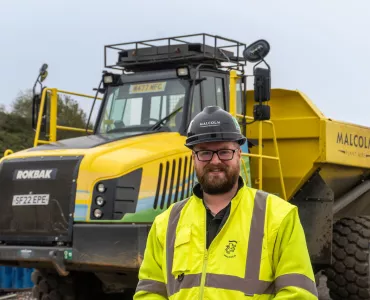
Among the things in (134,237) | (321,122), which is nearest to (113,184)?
(134,237)

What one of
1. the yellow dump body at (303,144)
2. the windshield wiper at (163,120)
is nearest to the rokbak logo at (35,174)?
the windshield wiper at (163,120)

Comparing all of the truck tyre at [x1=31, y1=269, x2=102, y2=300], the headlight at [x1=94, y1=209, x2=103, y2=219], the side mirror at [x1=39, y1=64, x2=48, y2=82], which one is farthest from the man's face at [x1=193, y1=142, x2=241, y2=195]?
the side mirror at [x1=39, y1=64, x2=48, y2=82]

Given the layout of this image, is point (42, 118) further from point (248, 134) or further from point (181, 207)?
point (181, 207)

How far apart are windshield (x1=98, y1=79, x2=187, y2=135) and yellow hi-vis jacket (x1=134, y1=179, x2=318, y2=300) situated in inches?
196

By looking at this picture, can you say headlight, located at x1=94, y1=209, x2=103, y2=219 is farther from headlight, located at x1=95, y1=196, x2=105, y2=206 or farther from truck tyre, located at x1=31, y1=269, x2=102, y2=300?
truck tyre, located at x1=31, y1=269, x2=102, y2=300

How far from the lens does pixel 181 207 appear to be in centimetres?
315

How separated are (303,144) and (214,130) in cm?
610

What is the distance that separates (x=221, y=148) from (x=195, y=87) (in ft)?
16.6

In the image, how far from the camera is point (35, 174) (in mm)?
7449

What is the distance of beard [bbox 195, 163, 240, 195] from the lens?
299 centimetres

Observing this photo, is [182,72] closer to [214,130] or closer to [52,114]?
[52,114]

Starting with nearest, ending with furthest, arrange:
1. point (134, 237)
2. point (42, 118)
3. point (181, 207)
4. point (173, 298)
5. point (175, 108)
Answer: point (173, 298) < point (181, 207) < point (134, 237) < point (175, 108) < point (42, 118)

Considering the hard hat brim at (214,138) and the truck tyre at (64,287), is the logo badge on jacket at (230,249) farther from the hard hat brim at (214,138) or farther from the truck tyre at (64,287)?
the truck tyre at (64,287)

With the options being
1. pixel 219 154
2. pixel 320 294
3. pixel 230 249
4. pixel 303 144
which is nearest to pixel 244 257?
pixel 230 249
